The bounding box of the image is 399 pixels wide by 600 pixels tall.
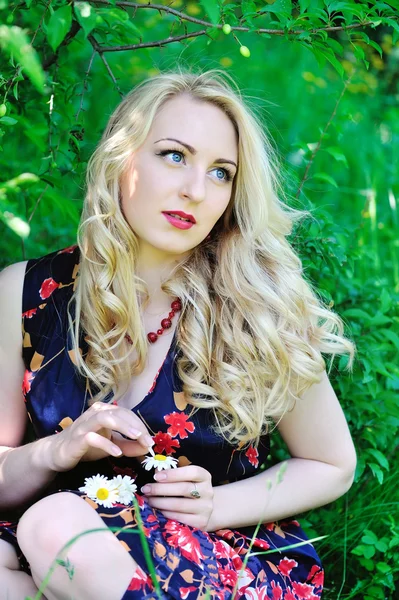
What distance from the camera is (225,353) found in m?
2.25

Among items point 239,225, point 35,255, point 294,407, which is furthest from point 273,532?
point 35,255

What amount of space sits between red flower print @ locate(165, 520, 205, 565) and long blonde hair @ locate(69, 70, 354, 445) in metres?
0.30

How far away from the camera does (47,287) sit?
2.31m

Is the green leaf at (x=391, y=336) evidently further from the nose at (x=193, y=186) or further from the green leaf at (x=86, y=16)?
the green leaf at (x=86, y=16)

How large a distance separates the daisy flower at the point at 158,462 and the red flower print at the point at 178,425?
0.24 ft

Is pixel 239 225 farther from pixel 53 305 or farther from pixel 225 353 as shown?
pixel 53 305

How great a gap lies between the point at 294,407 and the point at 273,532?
0.36 metres

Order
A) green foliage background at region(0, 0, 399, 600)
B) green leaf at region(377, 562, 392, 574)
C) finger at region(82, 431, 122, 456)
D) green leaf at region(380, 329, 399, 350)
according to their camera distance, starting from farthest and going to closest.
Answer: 1. green leaf at region(380, 329, 399, 350)
2. green leaf at region(377, 562, 392, 574)
3. green foliage background at region(0, 0, 399, 600)
4. finger at region(82, 431, 122, 456)

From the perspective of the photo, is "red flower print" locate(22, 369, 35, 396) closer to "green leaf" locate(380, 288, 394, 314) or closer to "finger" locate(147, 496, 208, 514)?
"finger" locate(147, 496, 208, 514)

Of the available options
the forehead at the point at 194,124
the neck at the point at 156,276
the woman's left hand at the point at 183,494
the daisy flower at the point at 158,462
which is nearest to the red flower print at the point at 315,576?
the woman's left hand at the point at 183,494

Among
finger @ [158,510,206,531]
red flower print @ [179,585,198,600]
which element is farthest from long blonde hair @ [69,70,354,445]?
red flower print @ [179,585,198,600]

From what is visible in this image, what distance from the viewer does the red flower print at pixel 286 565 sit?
84.6 inches

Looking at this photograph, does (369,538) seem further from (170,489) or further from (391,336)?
(170,489)

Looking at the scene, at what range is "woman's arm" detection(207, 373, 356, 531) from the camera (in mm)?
2213
